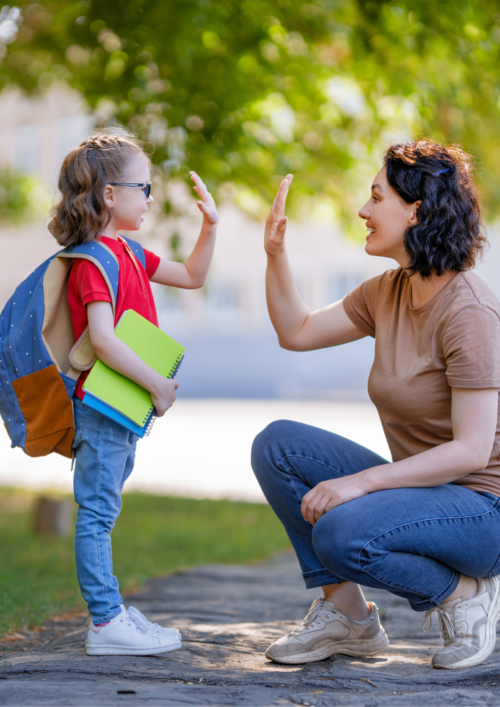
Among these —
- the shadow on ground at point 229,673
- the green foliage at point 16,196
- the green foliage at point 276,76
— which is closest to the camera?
the shadow on ground at point 229,673

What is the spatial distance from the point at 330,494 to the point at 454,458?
0.37m

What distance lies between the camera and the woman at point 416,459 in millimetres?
2002

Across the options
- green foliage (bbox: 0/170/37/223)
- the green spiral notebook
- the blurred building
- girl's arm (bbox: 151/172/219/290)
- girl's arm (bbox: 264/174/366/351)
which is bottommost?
the green spiral notebook

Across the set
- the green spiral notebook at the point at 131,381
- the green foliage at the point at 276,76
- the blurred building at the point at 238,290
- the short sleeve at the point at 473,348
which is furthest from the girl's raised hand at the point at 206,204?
the blurred building at the point at 238,290

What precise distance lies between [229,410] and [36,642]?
11223mm

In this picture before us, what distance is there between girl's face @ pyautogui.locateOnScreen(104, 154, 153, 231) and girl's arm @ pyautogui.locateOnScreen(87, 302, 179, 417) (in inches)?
12.3

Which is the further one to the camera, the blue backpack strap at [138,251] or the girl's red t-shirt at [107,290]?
the blue backpack strap at [138,251]

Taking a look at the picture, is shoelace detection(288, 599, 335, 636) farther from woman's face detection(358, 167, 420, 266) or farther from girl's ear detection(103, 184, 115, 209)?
girl's ear detection(103, 184, 115, 209)

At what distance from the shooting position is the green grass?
10.6 ft

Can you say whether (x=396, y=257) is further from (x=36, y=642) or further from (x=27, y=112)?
(x=27, y=112)

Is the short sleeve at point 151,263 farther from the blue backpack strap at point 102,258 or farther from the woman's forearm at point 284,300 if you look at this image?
the woman's forearm at point 284,300

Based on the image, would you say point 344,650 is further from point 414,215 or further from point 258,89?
point 258,89

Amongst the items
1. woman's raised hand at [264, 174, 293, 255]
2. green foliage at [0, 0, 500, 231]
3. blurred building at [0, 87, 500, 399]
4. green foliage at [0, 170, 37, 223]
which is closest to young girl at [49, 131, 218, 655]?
woman's raised hand at [264, 174, 293, 255]

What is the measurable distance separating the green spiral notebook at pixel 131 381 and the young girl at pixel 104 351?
4cm
